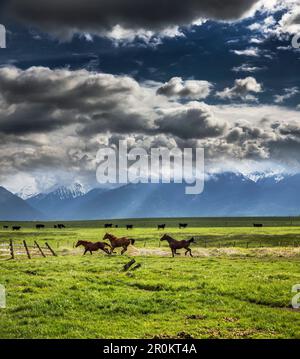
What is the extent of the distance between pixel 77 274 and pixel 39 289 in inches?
244

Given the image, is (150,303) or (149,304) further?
(150,303)

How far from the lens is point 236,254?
5344 centimetres

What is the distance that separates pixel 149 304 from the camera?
22594mm

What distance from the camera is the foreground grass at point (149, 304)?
18.3 meters

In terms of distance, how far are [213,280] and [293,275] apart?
6818mm

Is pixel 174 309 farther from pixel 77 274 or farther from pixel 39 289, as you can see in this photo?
pixel 77 274

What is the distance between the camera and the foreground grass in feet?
60.1

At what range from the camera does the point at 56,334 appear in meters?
17.8

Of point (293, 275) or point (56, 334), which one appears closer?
point (56, 334)
